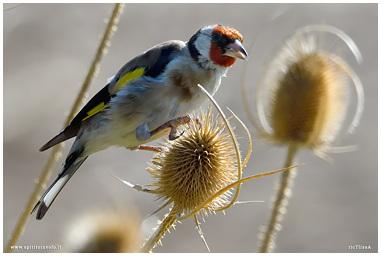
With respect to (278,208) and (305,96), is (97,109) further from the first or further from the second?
(305,96)

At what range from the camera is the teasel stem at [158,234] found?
5.98ft

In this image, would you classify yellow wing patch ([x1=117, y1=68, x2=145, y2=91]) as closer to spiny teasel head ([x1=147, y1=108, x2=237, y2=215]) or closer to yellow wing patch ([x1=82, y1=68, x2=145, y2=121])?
yellow wing patch ([x1=82, y1=68, x2=145, y2=121])

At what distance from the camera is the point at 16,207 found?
17.5 feet

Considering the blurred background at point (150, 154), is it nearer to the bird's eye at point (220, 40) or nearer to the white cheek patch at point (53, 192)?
the white cheek patch at point (53, 192)

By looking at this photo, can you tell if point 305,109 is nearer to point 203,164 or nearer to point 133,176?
point 203,164

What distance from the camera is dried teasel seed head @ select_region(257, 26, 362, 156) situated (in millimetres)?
2787

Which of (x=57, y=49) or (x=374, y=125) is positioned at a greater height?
(x=57, y=49)

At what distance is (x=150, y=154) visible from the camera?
19.8ft

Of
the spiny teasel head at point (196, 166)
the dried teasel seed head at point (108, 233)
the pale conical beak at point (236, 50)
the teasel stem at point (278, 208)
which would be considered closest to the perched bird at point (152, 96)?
the pale conical beak at point (236, 50)

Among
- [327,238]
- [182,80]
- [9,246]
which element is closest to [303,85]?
[182,80]

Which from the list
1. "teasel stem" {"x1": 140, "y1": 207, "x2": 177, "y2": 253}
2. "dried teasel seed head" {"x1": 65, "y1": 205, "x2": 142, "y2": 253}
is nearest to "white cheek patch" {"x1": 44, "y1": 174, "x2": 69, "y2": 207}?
"dried teasel seed head" {"x1": 65, "y1": 205, "x2": 142, "y2": 253}

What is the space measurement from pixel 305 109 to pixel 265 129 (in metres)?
0.28

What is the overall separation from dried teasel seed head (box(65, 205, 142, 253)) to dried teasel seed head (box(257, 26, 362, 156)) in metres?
1.03

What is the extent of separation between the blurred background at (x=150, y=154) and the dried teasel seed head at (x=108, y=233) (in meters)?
2.53
